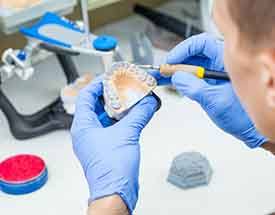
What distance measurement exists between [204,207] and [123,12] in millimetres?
917

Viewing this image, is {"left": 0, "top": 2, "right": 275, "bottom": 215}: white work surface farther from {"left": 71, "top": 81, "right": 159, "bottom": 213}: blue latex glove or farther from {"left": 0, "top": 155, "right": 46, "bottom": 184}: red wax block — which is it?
{"left": 71, "top": 81, "right": 159, "bottom": 213}: blue latex glove

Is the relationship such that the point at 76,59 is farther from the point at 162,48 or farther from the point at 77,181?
the point at 77,181

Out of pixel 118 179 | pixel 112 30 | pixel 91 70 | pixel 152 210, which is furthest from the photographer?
pixel 112 30

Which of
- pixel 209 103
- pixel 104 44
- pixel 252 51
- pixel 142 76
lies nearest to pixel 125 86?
pixel 142 76

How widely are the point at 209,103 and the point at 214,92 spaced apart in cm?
2

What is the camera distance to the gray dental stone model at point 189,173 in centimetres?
115

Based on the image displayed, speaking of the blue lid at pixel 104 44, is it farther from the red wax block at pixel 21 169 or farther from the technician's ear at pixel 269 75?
the technician's ear at pixel 269 75

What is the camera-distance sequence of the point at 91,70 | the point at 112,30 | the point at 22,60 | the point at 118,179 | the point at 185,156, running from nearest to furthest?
the point at 118,179 < the point at 185,156 < the point at 22,60 < the point at 91,70 < the point at 112,30

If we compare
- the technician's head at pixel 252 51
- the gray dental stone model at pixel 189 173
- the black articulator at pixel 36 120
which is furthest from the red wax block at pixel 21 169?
the technician's head at pixel 252 51

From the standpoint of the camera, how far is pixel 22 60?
4.33ft

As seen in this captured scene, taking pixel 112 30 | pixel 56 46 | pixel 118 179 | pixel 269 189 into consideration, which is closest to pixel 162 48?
pixel 112 30

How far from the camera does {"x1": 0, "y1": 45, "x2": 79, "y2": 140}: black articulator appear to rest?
1320 mm

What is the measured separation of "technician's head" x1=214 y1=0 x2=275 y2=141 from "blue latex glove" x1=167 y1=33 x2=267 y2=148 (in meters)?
0.29

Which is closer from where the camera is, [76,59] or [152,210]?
[152,210]
